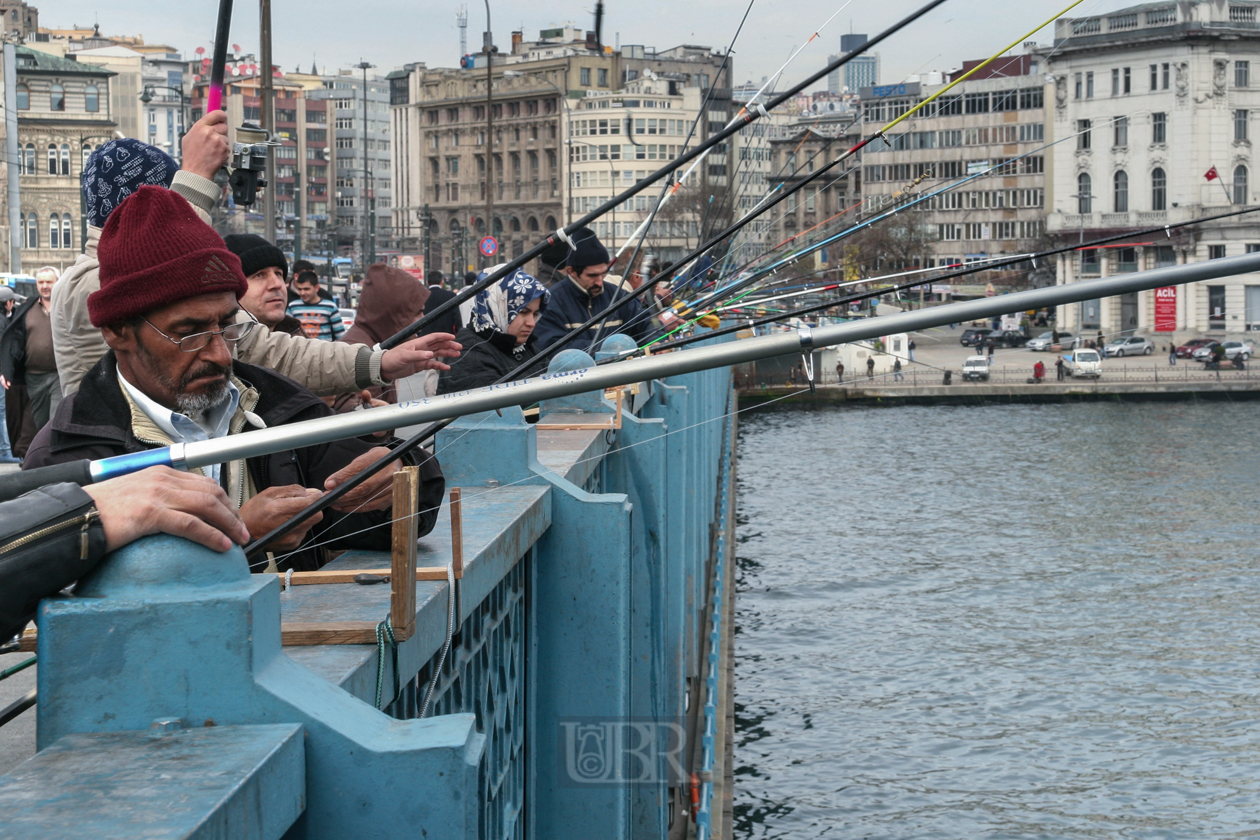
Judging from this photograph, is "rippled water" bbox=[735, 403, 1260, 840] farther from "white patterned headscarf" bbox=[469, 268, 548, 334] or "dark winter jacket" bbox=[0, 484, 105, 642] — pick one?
"dark winter jacket" bbox=[0, 484, 105, 642]

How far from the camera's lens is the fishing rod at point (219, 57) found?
360 centimetres

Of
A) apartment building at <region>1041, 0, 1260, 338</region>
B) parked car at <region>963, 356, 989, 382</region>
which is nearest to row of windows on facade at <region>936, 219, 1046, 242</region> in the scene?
apartment building at <region>1041, 0, 1260, 338</region>

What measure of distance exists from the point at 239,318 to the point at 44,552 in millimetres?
1897

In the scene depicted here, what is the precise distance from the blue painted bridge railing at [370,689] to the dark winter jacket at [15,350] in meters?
5.56

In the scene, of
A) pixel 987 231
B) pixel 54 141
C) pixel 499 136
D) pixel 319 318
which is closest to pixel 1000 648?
pixel 987 231

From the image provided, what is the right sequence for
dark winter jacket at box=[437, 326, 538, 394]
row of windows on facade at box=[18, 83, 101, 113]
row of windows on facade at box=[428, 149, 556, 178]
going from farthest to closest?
row of windows on facade at box=[428, 149, 556, 178] → row of windows on facade at box=[18, 83, 101, 113] → dark winter jacket at box=[437, 326, 538, 394]

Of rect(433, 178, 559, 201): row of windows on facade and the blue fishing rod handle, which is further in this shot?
rect(433, 178, 559, 201): row of windows on facade

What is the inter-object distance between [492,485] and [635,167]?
352 feet

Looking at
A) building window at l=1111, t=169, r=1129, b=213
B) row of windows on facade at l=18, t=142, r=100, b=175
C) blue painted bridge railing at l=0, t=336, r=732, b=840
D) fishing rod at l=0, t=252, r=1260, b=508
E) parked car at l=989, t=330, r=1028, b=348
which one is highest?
row of windows on facade at l=18, t=142, r=100, b=175

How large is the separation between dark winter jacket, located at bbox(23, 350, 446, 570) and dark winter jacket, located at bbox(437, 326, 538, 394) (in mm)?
2489

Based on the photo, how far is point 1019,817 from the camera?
16.8 metres

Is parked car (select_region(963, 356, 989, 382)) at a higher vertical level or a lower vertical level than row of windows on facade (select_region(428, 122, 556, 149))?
lower

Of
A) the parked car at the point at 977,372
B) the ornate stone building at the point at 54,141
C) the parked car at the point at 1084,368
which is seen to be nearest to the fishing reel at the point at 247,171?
the parked car at the point at 977,372

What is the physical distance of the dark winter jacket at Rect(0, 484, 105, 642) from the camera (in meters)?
1.64
